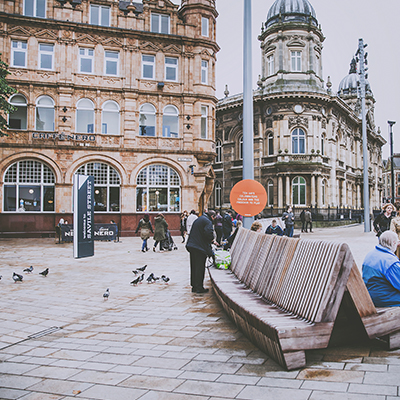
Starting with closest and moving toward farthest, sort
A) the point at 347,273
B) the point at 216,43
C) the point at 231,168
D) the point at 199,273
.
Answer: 1. the point at 347,273
2. the point at 199,273
3. the point at 216,43
4. the point at 231,168

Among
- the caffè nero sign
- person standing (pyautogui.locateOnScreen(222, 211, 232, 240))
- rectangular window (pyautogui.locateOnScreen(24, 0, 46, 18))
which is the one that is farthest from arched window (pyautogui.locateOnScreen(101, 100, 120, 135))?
person standing (pyautogui.locateOnScreen(222, 211, 232, 240))

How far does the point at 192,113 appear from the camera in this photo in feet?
89.6

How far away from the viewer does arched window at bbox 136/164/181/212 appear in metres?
26.6

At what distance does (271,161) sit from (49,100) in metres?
Result: 22.5

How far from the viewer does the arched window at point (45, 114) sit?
25203 mm

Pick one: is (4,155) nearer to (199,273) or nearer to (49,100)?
(49,100)

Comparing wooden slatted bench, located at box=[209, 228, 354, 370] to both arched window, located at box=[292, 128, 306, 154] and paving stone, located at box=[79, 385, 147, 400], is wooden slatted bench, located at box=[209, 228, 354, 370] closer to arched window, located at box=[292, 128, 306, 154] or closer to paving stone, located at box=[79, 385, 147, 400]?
paving stone, located at box=[79, 385, 147, 400]

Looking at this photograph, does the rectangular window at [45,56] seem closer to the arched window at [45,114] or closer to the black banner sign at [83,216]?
Answer: the arched window at [45,114]

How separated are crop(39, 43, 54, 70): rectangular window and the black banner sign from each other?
46.1 ft

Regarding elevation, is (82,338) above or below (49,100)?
below

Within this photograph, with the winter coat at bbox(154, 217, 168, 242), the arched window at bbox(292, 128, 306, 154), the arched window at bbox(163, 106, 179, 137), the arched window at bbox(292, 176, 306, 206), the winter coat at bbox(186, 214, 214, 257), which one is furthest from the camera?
the arched window at bbox(292, 128, 306, 154)

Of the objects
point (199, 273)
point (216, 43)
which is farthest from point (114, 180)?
point (199, 273)

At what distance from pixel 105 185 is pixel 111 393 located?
2296 centimetres

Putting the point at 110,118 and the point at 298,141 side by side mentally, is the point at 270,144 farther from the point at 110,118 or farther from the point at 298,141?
the point at 110,118
